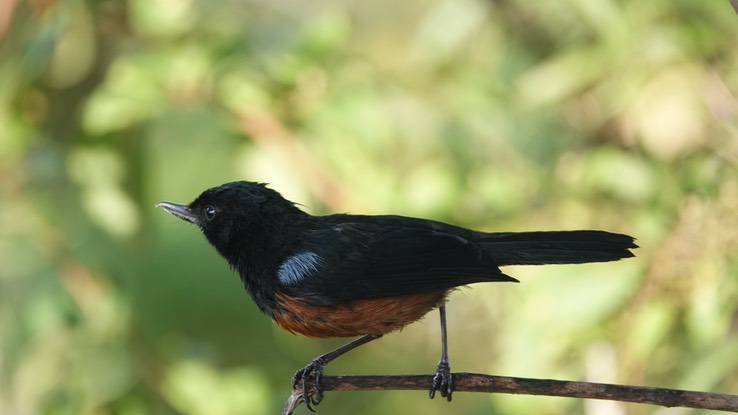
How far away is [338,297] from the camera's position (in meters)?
2.62

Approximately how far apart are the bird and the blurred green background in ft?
1.85

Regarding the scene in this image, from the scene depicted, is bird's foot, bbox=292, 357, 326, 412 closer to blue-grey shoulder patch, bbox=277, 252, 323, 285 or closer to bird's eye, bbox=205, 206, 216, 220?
blue-grey shoulder patch, bbox=277, 252, 323, 285

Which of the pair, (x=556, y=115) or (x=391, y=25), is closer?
(x=556, y=115)

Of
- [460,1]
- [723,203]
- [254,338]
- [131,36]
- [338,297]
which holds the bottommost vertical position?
[338,297]

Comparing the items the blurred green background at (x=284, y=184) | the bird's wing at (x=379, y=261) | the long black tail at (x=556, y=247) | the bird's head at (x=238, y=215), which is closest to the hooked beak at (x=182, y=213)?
the bird's head at (x=238, y=215)

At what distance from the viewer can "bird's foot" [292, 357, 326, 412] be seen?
2.58m

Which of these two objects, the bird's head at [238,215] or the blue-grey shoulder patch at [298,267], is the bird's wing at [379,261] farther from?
the bird's head at [238,215]

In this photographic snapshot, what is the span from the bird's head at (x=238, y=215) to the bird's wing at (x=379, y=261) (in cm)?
14

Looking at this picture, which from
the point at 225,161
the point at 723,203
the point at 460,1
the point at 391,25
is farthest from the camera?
the point at 391,25

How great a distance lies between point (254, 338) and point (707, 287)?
5.34ft

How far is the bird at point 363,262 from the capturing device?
2551mm

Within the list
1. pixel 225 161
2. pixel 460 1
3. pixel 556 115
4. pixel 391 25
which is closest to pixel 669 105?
pixel 556 115

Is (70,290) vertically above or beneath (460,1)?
beneath

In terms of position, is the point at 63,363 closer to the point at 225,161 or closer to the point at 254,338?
the point at 254,338
